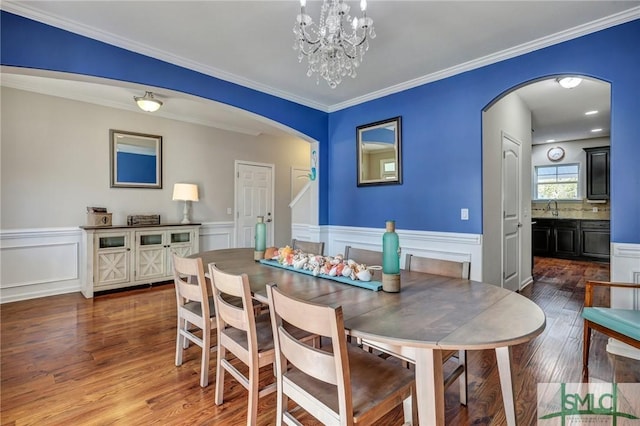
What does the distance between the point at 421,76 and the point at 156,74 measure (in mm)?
2724

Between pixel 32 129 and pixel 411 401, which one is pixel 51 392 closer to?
pixel 411 401

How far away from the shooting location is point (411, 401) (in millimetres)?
1339

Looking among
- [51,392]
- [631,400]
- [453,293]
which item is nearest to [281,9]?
[453,293]

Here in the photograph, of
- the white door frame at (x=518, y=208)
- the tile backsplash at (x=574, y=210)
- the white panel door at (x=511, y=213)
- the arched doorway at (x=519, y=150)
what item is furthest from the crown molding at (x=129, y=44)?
the tile backsplash at (x=574, y=210)

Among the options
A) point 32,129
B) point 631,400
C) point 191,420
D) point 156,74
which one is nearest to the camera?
point 191,420

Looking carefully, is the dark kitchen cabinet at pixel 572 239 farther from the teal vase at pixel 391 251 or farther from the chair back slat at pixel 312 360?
the chair back slat at pixel 312 360

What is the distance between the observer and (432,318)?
119 centimetres

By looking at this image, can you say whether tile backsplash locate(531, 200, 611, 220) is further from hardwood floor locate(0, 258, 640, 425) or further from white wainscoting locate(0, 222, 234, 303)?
white wainscoting locate(0, 222, 234, 303)

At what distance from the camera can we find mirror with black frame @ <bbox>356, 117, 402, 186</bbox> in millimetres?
3715

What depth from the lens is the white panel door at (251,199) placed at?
227 inches

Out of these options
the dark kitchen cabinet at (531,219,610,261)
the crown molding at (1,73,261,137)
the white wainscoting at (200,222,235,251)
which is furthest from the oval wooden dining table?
the dark kitchen cabinet at (531,219,610,261)

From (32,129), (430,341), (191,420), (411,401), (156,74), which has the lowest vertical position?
(191,420)

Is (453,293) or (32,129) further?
(32,129)

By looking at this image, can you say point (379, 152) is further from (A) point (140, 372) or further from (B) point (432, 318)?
(A) point (140, 372)
